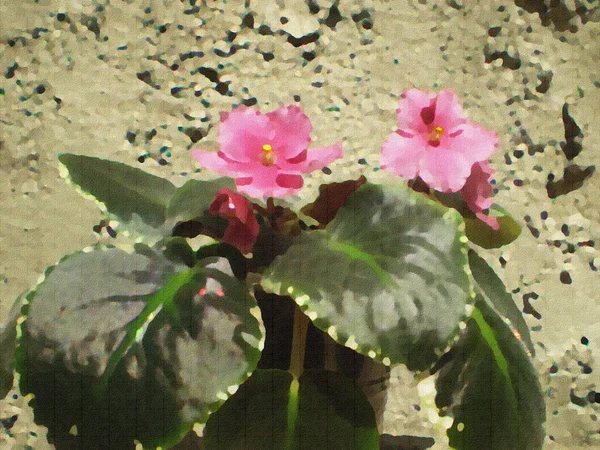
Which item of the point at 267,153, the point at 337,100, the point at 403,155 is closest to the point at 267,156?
the point at 267,153

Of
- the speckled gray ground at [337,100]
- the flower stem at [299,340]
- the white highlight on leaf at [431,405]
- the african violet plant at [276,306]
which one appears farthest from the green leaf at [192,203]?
the speckled gray ground at [337,100]

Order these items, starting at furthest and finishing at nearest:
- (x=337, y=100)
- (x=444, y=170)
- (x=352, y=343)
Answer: (x=337, y=100) → (x=444, y=170) → (x=352, y=343)

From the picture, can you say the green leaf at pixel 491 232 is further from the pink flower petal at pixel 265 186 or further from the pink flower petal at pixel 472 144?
the pink flower petal at pixel 265 186

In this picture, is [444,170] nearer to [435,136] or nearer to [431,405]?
[435,136]

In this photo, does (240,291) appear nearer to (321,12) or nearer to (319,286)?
(319,286)

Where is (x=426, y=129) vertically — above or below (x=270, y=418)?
above

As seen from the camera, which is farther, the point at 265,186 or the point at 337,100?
the point at 337,100

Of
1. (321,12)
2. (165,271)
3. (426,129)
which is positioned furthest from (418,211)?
(321,12)
